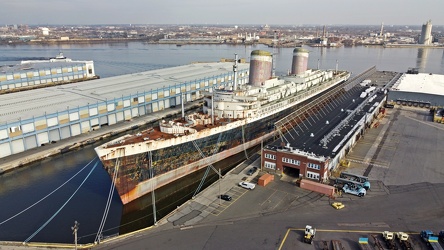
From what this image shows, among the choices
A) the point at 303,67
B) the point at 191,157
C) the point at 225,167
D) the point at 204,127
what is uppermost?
the point at 303,67

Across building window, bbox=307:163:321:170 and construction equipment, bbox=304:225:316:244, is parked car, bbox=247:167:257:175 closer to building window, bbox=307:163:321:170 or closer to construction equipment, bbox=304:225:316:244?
building window, bbox=307:163:321:170

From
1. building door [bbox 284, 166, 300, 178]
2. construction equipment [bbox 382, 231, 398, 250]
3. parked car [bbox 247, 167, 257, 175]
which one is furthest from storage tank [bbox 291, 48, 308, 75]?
construction equipment [bbox 382, 231, 398, 250]

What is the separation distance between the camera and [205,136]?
35.6 metres

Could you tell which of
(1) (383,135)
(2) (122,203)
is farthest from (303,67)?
(2) (122,203)

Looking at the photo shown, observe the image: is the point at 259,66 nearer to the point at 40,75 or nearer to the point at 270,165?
the point at 270,165

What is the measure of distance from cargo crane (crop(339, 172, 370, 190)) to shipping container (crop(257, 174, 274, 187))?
7.56m

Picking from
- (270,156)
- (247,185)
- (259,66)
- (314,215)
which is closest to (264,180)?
(247,185)

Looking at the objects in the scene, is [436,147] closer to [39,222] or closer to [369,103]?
[369,103]

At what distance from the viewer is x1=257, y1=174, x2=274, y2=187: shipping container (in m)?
31.6

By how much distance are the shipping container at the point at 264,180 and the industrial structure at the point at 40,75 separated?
67101mm

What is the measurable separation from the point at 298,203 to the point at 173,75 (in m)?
52.4

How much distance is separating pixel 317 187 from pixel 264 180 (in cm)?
509

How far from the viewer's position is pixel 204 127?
3697 centimetres

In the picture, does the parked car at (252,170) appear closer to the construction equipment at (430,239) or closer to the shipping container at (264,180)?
the shipping container at (264,180)
